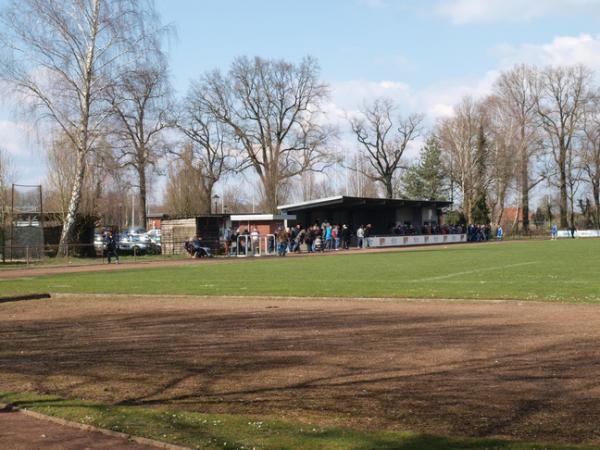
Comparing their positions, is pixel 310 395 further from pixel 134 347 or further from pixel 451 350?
pixel 134 347

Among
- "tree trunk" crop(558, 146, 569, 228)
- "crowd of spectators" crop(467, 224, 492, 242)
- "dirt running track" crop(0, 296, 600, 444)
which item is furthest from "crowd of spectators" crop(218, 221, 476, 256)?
"tree trunk" crop(558, 146, 569, 228)

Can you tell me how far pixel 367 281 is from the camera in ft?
80.5

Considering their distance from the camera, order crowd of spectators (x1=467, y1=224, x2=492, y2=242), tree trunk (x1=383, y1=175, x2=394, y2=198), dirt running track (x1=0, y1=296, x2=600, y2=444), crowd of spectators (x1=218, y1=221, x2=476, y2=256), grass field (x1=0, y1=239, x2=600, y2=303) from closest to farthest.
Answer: dirt running track (x1=0, y1=296, x2=600, y2=444) < grass field (x1=0, y1=239, x2=600, y2=303) < crowd of spectators (x1=218, y1=221, x2=476, y2=256) < crowd of spectators (x1=467, y1=224, x2=492, y2=242) < tree trunk (x1=383, y1=175, x2=394, y2=198)

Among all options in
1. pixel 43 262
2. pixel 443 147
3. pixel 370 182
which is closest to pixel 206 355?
pixel 43 262

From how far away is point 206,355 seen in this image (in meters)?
11.4

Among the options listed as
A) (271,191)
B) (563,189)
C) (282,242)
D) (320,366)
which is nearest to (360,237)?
(282,242)

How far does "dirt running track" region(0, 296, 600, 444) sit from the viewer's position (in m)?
7.77

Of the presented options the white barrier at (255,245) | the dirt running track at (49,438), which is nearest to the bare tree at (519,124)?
the white barrier at (255,245)

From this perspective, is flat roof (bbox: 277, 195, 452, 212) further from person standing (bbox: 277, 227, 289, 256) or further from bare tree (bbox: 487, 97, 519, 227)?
bare tree (bbox: 487, 97, 519, 227)

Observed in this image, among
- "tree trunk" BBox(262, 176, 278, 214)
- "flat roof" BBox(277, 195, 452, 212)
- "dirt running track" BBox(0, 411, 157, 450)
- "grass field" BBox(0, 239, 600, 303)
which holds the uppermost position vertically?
"tree trunk" BBox(262, 176, 278, 214)

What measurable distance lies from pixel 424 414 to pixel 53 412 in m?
3.79

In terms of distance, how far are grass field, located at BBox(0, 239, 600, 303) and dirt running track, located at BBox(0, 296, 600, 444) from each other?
2969 millimetres

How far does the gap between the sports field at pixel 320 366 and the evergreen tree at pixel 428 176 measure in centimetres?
8047

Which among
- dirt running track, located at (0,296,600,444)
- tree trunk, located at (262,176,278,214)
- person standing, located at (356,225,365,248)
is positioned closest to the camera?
dirt running track, located at (0,296,600,444)
